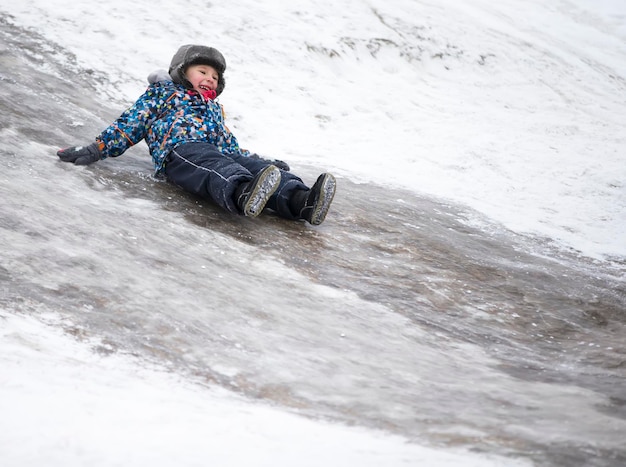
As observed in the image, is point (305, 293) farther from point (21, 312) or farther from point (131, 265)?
point (21, 312)

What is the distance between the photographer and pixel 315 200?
4199 mm

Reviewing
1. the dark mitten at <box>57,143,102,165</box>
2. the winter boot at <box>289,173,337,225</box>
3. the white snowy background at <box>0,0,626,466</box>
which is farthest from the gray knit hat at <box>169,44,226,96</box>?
the white snowy background at <box>0,0,626,466</box>

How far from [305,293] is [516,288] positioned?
58.0 inches

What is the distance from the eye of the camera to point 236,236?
3.83m

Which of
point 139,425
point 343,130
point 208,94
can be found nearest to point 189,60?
point 208,94

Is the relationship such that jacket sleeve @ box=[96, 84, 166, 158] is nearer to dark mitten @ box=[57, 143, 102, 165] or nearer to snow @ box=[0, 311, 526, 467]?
dark mitten @ box=[57, 143, 102, 165]

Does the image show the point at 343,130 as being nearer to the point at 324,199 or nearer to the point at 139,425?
the point at 324,199

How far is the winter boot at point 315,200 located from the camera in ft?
13.5

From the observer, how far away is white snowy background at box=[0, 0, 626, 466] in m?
1.83

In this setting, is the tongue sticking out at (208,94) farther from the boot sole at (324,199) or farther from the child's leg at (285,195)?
the boot sole at (324,199)

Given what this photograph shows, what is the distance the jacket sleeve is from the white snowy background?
5.35 ft

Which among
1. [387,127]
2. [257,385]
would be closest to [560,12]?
[387,127]

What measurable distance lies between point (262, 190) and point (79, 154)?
4.36 feet

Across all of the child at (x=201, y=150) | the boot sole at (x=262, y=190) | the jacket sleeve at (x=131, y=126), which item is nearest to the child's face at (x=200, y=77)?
the child at (x=201, y=150)
